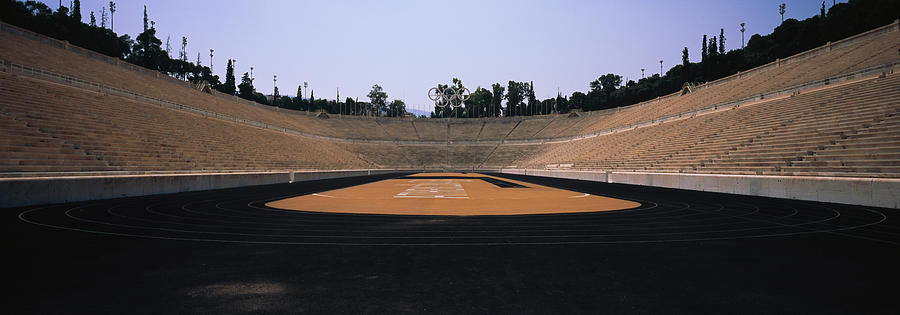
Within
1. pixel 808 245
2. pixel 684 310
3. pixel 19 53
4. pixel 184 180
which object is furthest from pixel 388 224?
pixel 19 53

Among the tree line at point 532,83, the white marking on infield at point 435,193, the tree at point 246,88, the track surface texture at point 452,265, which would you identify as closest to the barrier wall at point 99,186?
the track surface texture at point 452,265

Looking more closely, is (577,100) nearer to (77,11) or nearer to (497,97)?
(497,97)

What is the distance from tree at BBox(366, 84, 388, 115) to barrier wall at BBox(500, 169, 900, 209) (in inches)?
4866

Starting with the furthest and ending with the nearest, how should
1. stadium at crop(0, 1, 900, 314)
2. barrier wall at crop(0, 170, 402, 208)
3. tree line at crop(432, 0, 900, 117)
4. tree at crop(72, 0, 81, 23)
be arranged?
tree at crop(72, 0, 81, 23) → tree line at crop(432, 0, 900, 117) → barrier wall at crop(0, 170, 402, 208) → stadium at crop(0, 1, 900, 314)

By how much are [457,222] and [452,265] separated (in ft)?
13.2

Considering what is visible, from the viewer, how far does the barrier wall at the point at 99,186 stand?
38.3ft

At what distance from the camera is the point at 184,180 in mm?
18109

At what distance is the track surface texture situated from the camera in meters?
3.93

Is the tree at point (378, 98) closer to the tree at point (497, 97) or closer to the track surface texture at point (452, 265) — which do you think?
the tree at point (497, 97)

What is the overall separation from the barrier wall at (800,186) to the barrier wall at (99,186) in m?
24.4

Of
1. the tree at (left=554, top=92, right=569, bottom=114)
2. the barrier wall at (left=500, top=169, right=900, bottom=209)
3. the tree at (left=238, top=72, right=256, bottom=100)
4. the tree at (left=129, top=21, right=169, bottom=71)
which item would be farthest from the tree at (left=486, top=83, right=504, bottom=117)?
the barrier wall at (left=500, top=169, right=900, bottom=209)

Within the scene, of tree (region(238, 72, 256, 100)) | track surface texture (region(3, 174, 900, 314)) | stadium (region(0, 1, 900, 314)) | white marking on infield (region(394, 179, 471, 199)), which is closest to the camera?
track surface texture (region(3, 174, 900, 314))

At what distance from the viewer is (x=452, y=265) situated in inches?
213

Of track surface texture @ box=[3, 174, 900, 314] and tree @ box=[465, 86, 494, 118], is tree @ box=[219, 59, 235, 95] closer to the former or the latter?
tree @ box=[465, 86, 494, 118]
